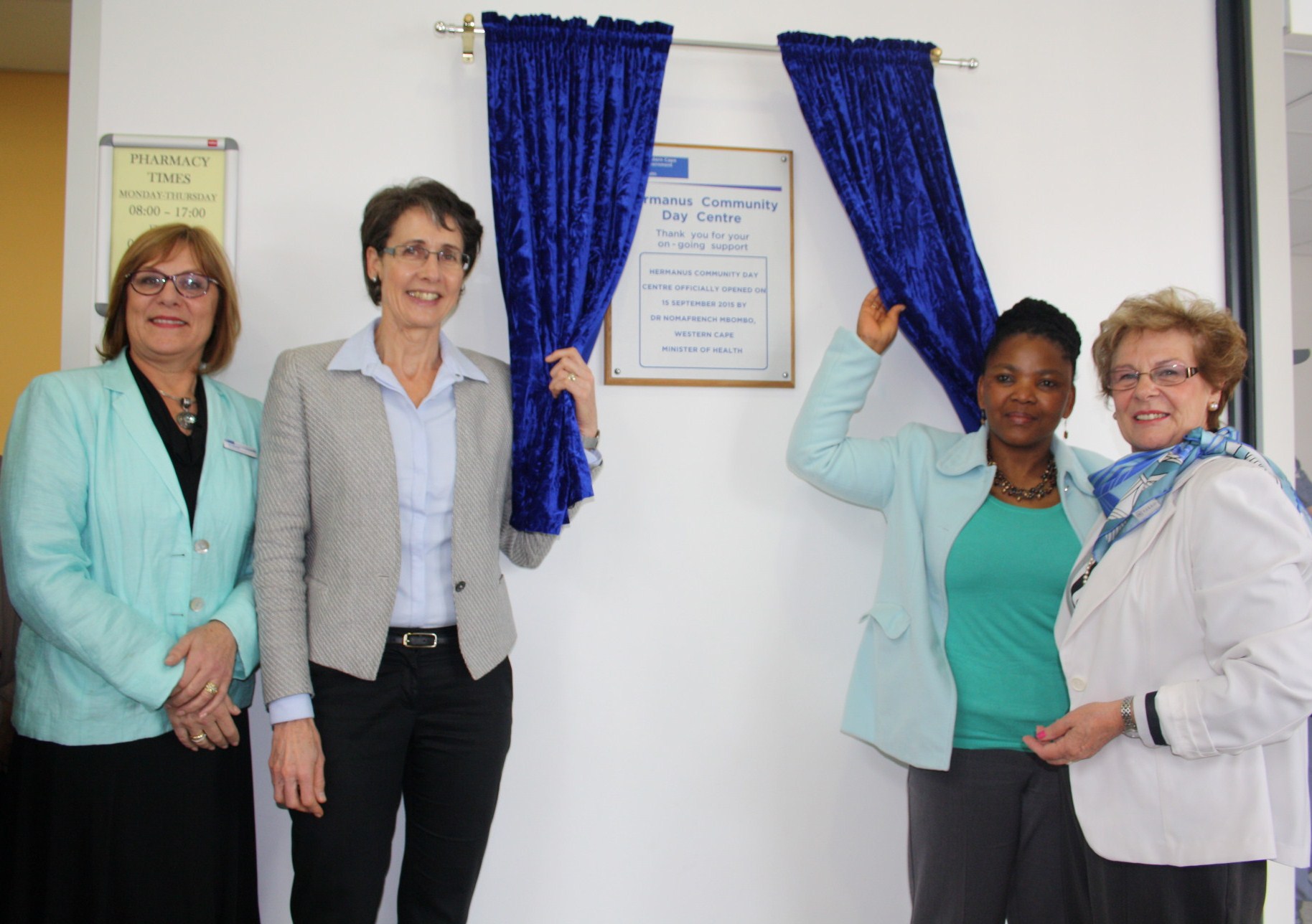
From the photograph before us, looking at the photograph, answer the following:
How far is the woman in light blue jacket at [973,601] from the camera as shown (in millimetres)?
1625

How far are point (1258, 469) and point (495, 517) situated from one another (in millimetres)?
1337

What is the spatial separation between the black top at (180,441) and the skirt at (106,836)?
0.44 meters

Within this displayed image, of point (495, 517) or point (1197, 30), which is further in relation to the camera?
point (1197, 30)

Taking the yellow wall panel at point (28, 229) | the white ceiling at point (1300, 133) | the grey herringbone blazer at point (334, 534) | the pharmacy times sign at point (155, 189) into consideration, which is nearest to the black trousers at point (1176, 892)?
the grey herringbone blazer at point (334, 534)

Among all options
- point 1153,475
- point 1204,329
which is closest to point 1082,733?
point 1153,475

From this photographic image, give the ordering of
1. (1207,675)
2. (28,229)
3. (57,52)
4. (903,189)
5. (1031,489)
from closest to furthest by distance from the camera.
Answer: (1207,675)
(1031,489)
(903,189)
(57,52)
(28,229)

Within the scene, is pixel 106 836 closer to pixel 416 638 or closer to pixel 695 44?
pixel 416 638

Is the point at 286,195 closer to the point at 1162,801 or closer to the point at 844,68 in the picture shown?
the point at 844,68

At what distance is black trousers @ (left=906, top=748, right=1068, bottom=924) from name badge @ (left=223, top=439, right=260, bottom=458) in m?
1.54

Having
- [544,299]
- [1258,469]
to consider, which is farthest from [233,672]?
[1258,469]

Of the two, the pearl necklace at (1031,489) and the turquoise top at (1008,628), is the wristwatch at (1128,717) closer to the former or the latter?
the turquoise top at (1008,628)

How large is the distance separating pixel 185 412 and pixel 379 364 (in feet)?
→ 1.29

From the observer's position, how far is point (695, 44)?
2.10 meters

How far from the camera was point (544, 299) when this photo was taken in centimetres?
191
